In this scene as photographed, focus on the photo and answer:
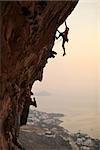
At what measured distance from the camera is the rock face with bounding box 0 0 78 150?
3277 millimetres

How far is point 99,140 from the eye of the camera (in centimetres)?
1798

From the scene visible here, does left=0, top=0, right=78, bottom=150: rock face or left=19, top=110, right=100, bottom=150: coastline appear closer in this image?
left=0, top=0, right=78, bottom=150: rock face

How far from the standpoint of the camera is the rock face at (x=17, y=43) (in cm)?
328

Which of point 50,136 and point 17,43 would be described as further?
point 50,136

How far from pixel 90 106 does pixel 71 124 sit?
5.87 feet

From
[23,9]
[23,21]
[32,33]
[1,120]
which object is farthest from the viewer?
[1,120]

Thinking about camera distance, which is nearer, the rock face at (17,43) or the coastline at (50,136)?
the rock face at (17,43)

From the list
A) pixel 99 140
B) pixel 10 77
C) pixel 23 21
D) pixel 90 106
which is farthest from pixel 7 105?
pixel 90 106

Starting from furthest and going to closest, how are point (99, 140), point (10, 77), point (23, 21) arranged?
point (99, 140) → point (10, 77) → point (23, 21)

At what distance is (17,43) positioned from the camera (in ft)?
12.2

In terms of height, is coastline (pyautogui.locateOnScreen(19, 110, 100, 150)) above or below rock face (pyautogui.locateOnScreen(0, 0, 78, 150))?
below

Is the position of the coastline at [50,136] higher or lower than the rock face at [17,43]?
lower

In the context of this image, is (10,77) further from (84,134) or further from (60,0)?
(84,134)

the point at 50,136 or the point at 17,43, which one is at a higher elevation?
the point at 17,43
